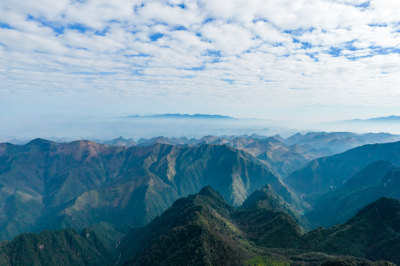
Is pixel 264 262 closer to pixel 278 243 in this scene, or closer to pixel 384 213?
pixel 278 243

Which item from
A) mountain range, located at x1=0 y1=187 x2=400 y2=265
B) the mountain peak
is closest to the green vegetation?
mountain range, located at x1=0 y1=187 x2=400 y2=265

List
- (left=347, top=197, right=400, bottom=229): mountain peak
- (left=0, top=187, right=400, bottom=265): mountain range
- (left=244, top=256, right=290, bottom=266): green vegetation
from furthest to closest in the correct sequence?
(left=347, top=197, right=400, bottom=229): mountain peak, (left=0, top=187, right=400, bottom=265): mountain range, (left=244, top=256, right=290, bottom=266): green vegetation

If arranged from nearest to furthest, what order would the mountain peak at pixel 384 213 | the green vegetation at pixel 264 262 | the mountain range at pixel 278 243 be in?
the green vegetation at pixel 264 262 < the mountain range at pixel 278 243 < the mountain peak at pixel 384 213

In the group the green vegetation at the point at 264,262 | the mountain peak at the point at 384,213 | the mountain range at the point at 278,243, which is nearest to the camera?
the green vegetation at the point at 264,262

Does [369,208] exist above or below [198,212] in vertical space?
above

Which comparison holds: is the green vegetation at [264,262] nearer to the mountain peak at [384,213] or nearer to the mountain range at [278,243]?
the mountain range at [278,243]

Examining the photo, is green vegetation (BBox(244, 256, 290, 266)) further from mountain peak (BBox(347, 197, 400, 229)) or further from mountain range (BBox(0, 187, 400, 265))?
mountain peak (BBox(347, 197, 400, 229))

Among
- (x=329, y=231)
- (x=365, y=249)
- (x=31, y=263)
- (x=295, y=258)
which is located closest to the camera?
(x=295, y=258)

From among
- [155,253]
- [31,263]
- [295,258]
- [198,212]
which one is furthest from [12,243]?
[295,258]

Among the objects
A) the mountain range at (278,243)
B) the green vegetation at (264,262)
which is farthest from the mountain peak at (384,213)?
the green vegetation at (264,262)

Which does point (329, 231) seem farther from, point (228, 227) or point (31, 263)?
point (31, 263)

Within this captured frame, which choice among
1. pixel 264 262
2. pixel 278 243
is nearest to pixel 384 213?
pixel 278 243
